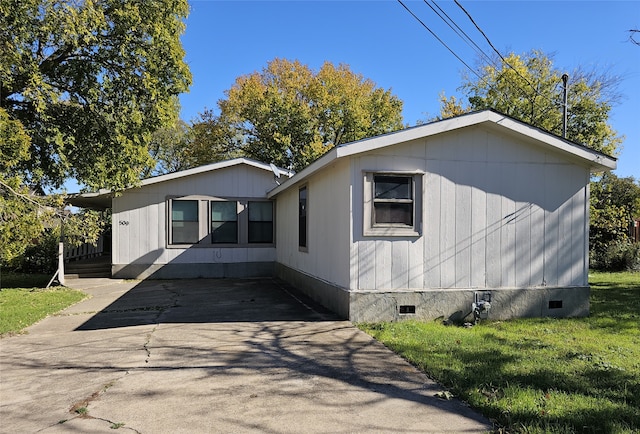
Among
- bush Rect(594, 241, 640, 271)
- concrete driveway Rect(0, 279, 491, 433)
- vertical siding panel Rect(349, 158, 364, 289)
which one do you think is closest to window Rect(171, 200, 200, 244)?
concrete driveway Rect(0, 279, 491, 433)

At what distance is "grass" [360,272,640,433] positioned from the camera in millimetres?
3320

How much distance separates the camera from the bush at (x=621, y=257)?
1546cm

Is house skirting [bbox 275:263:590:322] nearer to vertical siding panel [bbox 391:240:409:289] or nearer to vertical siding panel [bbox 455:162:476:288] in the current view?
vertical siding panel [bbox 391:240:409:289]

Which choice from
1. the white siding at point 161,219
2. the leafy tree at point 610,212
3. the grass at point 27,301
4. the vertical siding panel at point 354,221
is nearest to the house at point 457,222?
the vertical siding panel at point 354,221

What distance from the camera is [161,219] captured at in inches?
522

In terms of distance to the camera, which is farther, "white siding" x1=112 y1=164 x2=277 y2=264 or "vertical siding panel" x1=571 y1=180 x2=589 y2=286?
"white siding" x1=112 y1=164 x2=277 y2=264

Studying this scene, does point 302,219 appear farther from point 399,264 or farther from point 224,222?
point 224,222

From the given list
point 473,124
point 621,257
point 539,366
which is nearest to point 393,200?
point 473,124

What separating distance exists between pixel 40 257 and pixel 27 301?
6.76 m

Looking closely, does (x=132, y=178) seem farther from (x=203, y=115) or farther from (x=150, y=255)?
(x=203, y=115)

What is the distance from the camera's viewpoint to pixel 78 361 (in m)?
5.04

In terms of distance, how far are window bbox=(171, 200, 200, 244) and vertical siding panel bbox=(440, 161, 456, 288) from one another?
886cm

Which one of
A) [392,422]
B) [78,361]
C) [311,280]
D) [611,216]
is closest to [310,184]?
[311,280]

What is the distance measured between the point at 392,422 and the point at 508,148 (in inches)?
221
